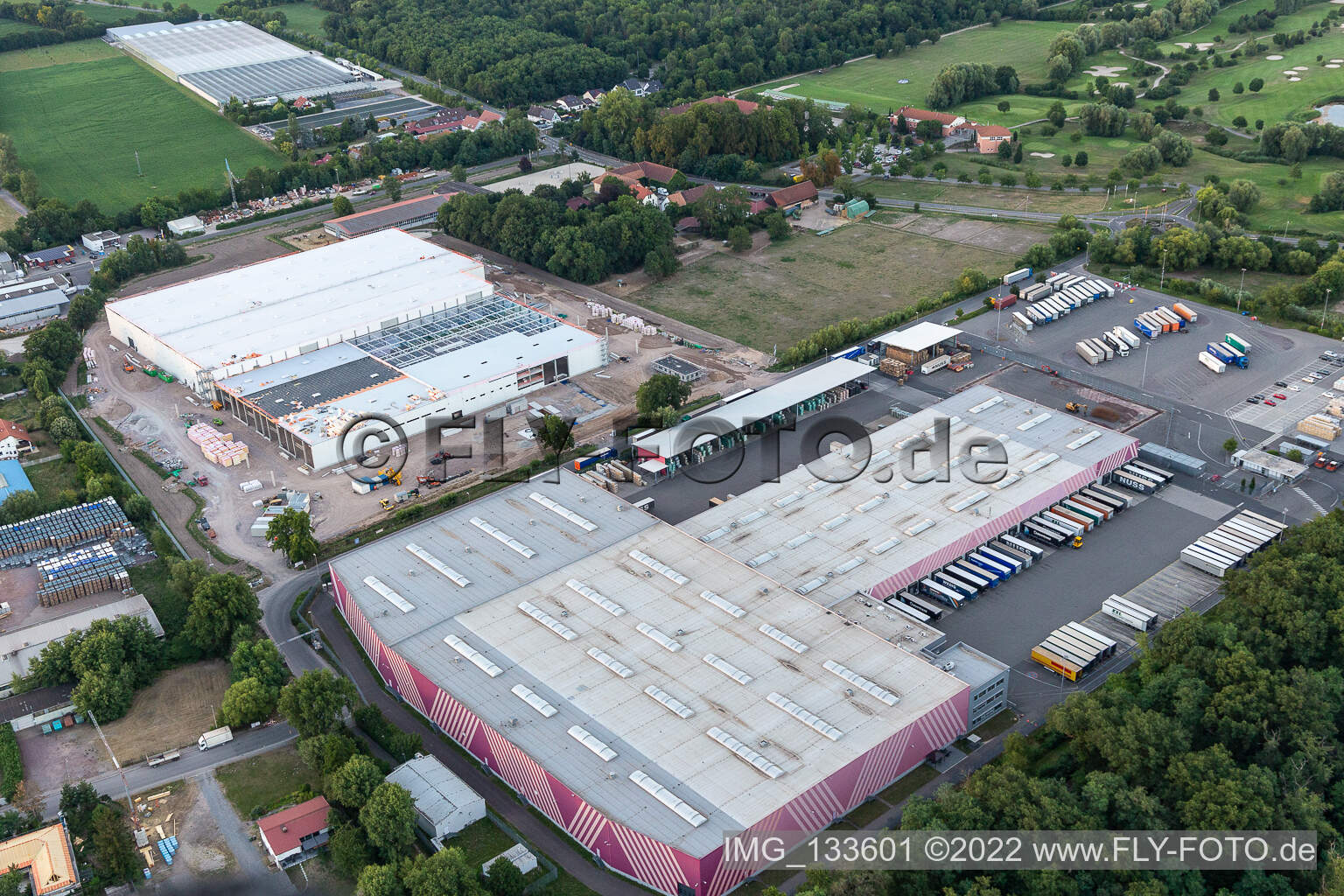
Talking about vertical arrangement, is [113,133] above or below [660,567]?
above

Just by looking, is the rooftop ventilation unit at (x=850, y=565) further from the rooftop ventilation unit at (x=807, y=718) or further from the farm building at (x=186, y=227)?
the farm building at (x=186, y=227)

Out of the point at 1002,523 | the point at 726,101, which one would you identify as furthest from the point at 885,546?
the point at 726,101

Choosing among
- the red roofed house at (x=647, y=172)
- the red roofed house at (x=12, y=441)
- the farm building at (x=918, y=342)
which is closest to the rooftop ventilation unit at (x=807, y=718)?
the farm building at (x=918, y=342)

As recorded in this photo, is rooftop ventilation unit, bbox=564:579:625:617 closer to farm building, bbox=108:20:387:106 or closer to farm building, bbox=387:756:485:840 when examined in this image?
farm building, bbox=387:756:485:840

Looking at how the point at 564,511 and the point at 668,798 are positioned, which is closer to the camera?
the point at 668,798

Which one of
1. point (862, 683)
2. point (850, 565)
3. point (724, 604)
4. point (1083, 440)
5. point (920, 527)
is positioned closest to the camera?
point (862, 683)

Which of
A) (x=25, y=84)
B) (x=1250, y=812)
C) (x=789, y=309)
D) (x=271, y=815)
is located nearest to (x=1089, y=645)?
(x=1250, y=812)

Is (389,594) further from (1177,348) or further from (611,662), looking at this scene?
(1177,348)

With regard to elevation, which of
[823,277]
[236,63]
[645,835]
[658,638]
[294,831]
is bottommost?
[294,831]
